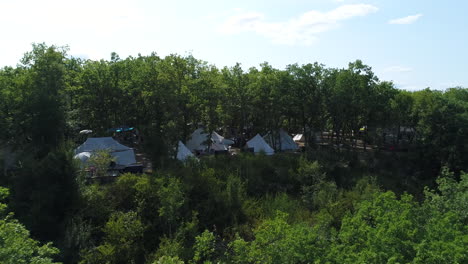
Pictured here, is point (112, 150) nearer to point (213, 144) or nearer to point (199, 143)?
point (199, 143)

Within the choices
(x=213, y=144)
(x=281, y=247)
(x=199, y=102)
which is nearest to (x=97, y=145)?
(x=199, y=102)

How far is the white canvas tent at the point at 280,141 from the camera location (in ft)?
121

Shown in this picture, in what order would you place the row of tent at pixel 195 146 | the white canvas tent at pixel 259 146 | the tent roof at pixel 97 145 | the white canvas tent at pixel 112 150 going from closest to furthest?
the white canvas tent at pixel 112 150
the row of tent at pixel 195 146
the tent roof at pixel 97 145
the white canvas tent at pixel 259 146

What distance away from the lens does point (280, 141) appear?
37000mm

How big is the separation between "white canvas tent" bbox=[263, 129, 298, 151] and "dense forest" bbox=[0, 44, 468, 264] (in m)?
1.08

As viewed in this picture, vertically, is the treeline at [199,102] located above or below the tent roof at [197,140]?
above

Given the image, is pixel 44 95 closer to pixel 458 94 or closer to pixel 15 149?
pixel 15 149

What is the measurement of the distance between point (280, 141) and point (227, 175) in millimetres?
13750

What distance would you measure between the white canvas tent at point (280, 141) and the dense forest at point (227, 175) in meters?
1.08

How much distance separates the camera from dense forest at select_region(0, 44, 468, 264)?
43.0 ft

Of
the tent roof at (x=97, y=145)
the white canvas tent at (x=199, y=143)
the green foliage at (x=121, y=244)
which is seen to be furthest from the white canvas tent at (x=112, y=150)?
the green foliage at (x=121, y=244)

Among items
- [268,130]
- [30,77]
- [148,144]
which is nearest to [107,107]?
[30,77]

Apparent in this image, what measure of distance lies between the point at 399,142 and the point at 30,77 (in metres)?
41.2

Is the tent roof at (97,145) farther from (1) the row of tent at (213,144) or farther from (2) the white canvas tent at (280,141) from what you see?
(2) the white canvas tent at (280,141)
